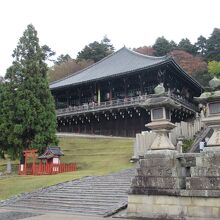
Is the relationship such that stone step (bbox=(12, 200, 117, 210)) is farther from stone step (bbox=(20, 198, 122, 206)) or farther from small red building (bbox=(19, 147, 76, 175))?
small red building (bbox=(19, 147, 76, 175))

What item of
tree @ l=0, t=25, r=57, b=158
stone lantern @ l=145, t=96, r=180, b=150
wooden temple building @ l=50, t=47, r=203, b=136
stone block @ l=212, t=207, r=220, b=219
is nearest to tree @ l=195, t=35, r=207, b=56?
wooden temple building @ l=50, t=47, r=203, b=136

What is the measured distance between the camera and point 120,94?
43.3 metres

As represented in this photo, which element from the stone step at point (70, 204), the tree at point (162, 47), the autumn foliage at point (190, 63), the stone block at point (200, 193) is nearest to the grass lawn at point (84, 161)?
the stone step at point (70, 204)

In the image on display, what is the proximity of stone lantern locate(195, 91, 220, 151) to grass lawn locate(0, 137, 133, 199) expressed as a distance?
11.1 metres

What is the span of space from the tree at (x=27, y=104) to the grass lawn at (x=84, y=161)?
3.33 m

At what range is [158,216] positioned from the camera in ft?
37.0

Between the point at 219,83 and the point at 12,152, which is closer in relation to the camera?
the point at 219,83

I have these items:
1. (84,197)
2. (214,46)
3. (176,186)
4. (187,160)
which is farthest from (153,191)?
(214,46)

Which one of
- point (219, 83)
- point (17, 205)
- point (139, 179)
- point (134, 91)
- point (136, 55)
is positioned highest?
point (136, 55)

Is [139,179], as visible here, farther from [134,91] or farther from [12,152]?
[134,91]

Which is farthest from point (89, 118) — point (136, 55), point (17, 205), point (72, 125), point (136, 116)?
point (17, 205)

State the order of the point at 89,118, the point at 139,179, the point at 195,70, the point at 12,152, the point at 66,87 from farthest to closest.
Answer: the point at 195,70, the point at 66,87, the point at 89,118, the point at 12,152, the point at 139,179

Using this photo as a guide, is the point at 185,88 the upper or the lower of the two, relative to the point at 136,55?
lower

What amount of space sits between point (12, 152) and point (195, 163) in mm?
19650
